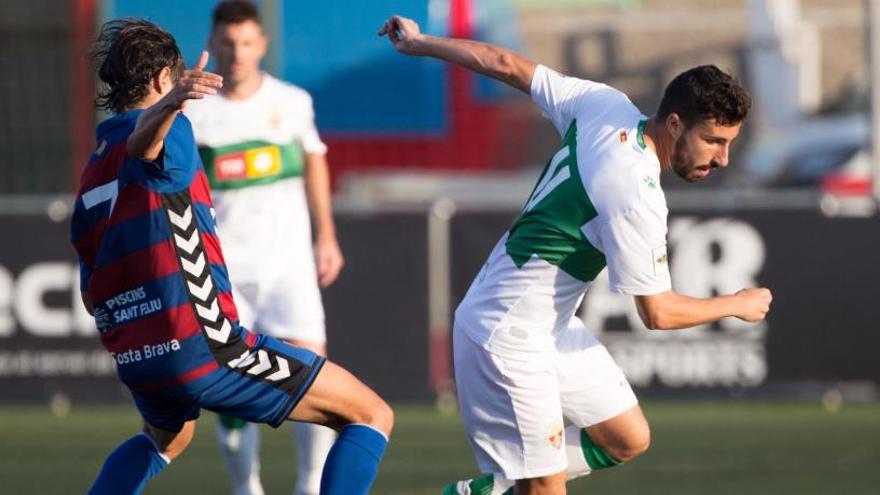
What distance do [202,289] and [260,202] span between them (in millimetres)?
2409

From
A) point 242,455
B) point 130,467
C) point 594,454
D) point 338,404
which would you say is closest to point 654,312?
point 594,454

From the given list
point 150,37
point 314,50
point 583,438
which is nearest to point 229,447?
point 583,438

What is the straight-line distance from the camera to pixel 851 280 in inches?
524

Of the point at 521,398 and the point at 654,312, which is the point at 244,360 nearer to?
the point at 521,398

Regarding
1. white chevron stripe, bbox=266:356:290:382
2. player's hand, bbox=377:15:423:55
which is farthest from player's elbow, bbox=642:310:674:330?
player's hand, bbox=377:15:423:55

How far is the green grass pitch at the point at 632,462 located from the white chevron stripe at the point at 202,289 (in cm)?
333

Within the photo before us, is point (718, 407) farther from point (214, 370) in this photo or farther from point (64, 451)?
point (214, 370)

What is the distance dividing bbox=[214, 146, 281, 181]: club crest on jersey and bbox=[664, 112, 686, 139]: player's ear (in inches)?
105

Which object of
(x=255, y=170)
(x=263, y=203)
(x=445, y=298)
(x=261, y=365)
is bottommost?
(x=445, y=298)

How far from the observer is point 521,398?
6.68 m

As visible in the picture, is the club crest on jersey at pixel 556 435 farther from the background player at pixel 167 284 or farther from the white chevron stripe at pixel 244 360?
the white chevron stripe at pixel 244 360

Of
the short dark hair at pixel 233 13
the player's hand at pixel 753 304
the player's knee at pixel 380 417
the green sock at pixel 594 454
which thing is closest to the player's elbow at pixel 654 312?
the player's hand at pixel 753 304

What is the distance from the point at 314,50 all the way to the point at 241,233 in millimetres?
12973

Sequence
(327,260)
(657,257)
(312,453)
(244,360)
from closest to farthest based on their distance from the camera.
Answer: (244,360) < (657,257) < (312,453) < (327,260)
